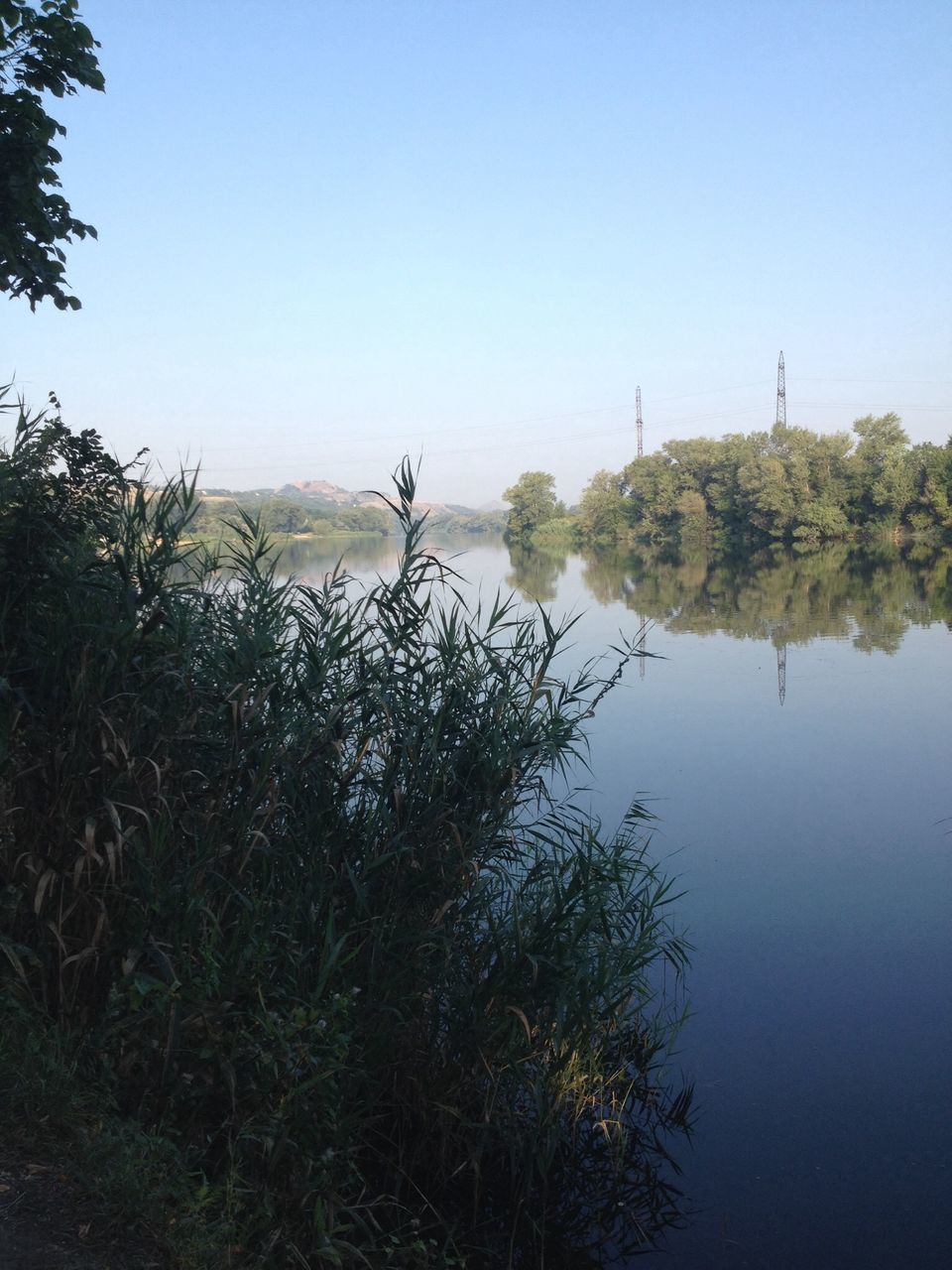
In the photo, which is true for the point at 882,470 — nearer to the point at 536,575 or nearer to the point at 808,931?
the point at 536,575

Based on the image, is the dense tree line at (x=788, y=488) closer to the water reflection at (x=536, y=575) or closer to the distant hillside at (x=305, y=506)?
the water reflection at (x=536, y=575)

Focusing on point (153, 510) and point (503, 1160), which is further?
point (153, 510)

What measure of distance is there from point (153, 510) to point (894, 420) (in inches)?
2047

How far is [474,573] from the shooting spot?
127 feet

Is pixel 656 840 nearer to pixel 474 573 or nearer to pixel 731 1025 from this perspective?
pixel 731 1025

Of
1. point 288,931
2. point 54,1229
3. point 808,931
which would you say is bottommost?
point 808,931

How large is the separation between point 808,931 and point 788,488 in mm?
47045

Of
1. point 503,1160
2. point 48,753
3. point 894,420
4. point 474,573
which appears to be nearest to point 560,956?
point 503,1160

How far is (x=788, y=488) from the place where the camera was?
5203cm

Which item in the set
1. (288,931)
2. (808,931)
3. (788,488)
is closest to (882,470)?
(788,488)

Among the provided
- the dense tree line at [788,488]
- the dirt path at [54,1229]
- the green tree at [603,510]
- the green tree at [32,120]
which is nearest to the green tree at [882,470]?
the dense tree line at [788,488]

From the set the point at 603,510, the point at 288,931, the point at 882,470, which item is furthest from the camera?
the point at 603,510

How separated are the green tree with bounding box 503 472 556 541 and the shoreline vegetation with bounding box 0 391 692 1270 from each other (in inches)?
3028

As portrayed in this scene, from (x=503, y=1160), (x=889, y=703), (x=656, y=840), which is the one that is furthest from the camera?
(x=889, y=703)
